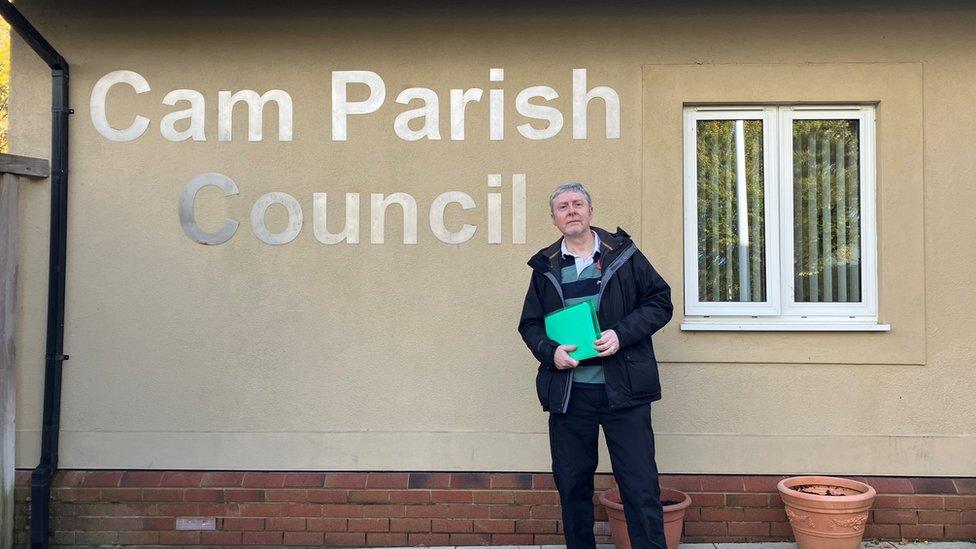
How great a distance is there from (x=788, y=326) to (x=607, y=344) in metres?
1.60

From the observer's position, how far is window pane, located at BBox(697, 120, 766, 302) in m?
5.07

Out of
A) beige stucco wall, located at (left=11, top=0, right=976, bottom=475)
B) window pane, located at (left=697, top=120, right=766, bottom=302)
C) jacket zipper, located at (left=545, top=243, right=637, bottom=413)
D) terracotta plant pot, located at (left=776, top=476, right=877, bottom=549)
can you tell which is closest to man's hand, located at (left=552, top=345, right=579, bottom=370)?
jacket zipper, located at (left=545, top=243, right=637, bottom=413)

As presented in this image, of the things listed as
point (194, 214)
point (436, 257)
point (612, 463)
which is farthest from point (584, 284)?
point (194, 214)

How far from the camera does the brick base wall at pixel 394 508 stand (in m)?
4.85

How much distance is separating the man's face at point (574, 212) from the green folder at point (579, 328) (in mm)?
361

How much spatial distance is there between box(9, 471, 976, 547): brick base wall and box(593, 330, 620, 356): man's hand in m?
1.39

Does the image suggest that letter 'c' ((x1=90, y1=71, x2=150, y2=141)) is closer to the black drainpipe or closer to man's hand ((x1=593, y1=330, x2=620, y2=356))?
the black drainpipe

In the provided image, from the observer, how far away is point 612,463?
4043mm

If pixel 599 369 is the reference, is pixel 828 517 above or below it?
below

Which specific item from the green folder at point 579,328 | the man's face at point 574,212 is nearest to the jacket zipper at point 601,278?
the green folder at point 579,328

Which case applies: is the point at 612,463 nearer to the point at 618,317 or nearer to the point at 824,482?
the point at 618,317

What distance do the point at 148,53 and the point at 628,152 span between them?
2987 mm

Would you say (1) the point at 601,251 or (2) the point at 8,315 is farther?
(2) the point at 8,315

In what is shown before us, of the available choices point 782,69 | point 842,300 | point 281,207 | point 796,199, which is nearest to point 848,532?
point 842,300
